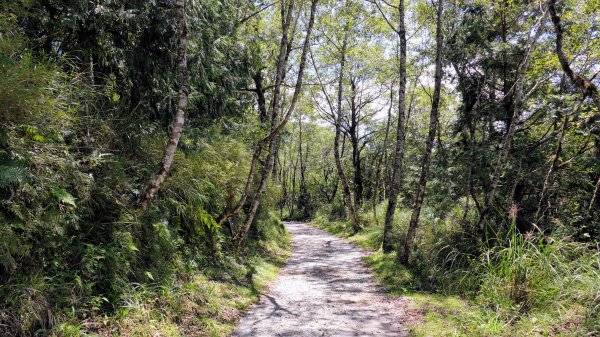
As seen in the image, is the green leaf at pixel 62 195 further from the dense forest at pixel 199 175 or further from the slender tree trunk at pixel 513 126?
the slender tree trunk at pixel 513 126

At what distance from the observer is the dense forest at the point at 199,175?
398cm

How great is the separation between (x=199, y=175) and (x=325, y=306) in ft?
13.3

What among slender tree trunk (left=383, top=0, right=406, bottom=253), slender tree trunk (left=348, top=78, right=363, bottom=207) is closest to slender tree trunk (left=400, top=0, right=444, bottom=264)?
slender tree trunk (left=383, top=0, right=406, bottom=253)

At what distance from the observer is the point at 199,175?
320 inches

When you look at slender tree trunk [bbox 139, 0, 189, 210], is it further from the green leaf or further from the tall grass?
the tall grass

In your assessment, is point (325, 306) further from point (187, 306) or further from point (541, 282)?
point (541, 282)

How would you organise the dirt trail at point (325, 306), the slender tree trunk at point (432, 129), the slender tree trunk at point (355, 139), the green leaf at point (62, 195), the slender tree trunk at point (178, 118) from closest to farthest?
the green leaf at point (62, 195), the slender tree trunk at point (178, 118), the dirt trail at point (325, 306), the slender tree trunk at point (432, 129), the slender tree trunk at point (355, 139)

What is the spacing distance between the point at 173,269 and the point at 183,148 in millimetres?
2337

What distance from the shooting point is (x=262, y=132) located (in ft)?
33.2

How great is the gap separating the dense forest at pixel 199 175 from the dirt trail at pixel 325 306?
519 millimetres

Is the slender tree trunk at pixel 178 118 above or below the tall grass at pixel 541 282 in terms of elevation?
above

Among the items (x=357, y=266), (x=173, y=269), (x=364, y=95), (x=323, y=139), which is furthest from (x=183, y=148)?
(x=323, y=139)

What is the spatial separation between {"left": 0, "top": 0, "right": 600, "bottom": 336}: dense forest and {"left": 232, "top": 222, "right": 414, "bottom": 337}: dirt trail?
52 centimetres

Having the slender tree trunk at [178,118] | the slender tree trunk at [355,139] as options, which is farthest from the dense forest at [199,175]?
→ the slender tree trunk at [355,139]
